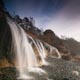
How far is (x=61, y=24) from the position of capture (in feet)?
20.3

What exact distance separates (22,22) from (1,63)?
4.60 ft

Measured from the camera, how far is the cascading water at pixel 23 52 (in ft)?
16.3

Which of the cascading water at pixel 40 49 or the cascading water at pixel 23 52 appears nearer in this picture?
the cascading water at pixel 23 52

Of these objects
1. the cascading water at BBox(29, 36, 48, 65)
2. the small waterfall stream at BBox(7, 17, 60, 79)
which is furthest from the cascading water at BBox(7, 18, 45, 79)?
the cascading water at BBox(29, 36, 48, 65)

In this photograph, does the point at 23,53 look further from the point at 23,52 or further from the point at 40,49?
the point at 40,49

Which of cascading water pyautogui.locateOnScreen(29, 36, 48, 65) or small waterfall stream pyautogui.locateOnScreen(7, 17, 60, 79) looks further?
cascading water pyautogui.locateOnScreen(29, 36, 48, 65)

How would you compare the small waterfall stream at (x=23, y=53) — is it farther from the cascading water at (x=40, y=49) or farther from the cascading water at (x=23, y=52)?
the cascading water at (x=40, y=49)

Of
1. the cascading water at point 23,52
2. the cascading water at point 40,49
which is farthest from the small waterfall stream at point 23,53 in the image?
the cascading water at point 40,49

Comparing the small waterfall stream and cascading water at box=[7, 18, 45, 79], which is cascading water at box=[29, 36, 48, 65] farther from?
cascading water at box=[7, 18, 45, 79]

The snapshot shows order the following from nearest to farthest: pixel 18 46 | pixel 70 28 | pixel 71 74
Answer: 1. pixel 18 46
2. pixel 71 74
3. pixel 70 28

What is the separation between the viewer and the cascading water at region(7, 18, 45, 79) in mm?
4969

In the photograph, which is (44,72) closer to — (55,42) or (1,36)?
(1,36)

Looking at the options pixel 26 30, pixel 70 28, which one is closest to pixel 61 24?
pixel 70 28

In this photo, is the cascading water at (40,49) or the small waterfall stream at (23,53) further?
the cascading water at (40,49)
